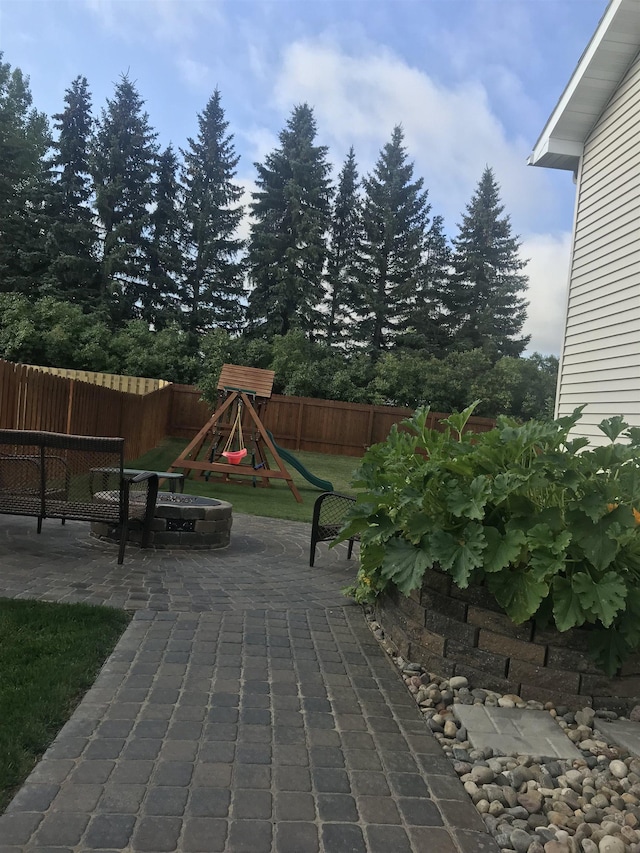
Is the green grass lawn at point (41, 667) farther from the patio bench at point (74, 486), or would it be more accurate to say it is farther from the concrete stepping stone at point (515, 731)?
the concrete stepping stone at point (515, 731)

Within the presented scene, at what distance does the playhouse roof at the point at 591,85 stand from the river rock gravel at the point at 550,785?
768cm

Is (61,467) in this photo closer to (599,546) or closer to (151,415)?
(599,546)

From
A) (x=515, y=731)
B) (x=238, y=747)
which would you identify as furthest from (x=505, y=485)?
(x=238, y=747)

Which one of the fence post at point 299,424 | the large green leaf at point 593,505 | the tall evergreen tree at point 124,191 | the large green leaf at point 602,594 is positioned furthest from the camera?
the tall evergreen tree at point 124,191

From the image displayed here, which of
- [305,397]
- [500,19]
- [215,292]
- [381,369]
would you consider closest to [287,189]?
[215,292]

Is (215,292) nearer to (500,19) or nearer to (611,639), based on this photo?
(500,19)

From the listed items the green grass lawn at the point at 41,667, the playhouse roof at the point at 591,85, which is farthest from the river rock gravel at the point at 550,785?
the playhouse roof at the point at 591,85

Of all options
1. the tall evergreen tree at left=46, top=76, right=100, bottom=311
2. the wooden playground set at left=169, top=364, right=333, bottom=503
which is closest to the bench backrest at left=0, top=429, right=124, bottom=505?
the wooden playground set at left=169, top=364, right=333, bottom=503

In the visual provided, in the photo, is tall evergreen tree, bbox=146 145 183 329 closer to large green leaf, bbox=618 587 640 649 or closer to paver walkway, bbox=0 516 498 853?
paver walkway, bbox=0 516 498 853

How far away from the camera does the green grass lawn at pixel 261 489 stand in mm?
9789

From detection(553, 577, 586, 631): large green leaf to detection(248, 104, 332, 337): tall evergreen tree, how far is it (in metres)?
30.0

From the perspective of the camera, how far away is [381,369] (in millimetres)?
27344

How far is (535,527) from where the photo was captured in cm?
303

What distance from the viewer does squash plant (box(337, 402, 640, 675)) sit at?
2924 mm
